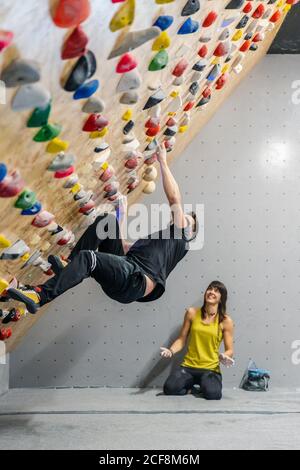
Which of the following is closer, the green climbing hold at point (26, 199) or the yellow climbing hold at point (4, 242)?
the green climbing hold at point (26, 199)

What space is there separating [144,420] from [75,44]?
2024 millimetres

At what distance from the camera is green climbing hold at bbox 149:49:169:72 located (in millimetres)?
→ 1527

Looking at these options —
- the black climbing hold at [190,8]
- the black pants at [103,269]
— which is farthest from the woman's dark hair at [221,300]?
the black climbing hold at [190,8]

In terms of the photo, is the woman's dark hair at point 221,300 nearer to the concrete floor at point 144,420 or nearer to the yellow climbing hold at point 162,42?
the concrete floor at point 144,420

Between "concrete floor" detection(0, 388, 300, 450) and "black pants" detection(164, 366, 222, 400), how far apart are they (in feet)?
0.25

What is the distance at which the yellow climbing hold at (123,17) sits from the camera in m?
1.16

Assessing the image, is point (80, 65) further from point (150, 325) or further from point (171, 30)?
point (150, 325)

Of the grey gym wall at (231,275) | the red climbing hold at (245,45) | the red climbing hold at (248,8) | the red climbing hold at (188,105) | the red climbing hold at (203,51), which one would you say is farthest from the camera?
the grey gym wall at (231,275)

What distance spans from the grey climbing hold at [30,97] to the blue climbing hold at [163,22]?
0.33 meters

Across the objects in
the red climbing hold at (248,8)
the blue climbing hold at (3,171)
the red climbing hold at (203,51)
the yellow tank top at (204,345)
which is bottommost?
the yellow tank top at (204,345)

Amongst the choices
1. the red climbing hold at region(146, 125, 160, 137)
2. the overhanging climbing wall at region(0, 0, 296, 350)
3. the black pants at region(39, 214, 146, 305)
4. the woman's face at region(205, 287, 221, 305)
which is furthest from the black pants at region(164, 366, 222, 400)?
the red climbing hold at region(146, 125, 160, 137)
